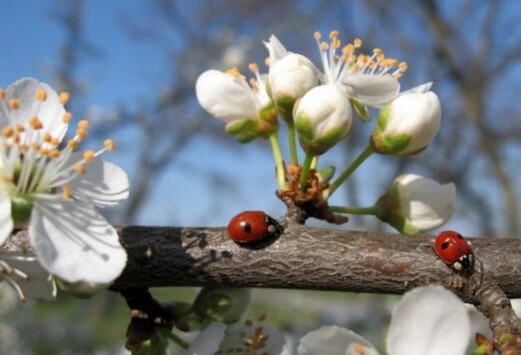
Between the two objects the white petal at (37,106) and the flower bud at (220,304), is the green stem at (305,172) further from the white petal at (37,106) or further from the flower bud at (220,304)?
the white petal at (37,106)

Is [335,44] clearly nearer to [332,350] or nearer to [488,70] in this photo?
[332,350]

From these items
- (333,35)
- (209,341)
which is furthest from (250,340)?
(333,35)

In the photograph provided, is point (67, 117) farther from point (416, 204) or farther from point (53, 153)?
point (416, 204)

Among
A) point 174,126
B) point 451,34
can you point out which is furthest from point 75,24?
point 451,34

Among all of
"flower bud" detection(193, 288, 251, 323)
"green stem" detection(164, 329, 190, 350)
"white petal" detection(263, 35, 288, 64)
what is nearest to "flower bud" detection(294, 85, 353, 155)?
"white petal" detection(263, 35, 288, 64)

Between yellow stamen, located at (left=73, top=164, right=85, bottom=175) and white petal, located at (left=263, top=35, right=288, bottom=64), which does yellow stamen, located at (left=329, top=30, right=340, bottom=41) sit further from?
yellow stamen, located at (left=73, top=164, right=85, bottom=175)

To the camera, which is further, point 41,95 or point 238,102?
point 238,102

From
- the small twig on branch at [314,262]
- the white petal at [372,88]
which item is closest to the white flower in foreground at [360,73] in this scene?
the white petal at [372,88]
